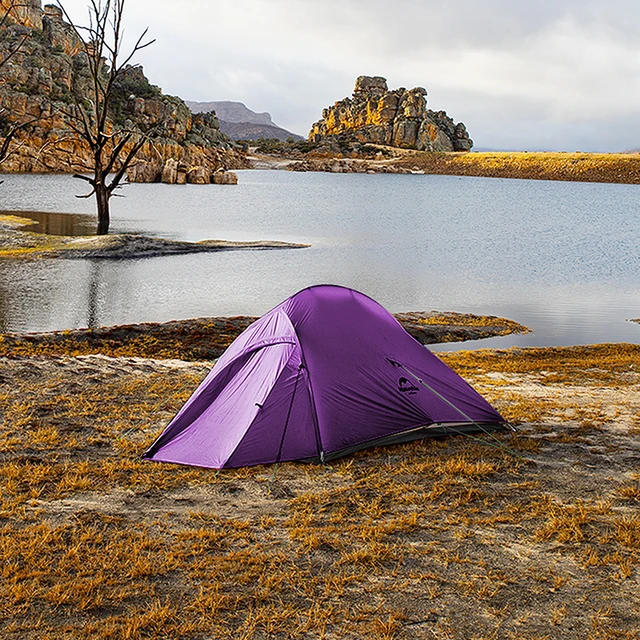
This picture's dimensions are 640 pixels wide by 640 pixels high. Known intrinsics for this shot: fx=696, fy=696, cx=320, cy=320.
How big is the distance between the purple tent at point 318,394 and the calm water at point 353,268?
361 inches

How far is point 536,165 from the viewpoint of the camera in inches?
6107

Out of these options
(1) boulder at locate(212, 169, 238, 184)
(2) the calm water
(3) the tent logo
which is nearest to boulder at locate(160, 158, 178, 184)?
(1) boulder at locate(212, 169, 238, 184)

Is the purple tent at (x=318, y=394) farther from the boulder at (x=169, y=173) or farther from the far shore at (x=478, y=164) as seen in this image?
the far shore at (x=478, y=164)

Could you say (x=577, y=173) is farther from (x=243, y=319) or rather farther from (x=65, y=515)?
(x=65, y=515)

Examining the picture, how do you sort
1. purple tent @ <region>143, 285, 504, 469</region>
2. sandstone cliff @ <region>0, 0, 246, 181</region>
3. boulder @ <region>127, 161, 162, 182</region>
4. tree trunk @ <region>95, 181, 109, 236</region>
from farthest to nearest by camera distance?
sandstone cliff @ <region>0, 0, 246, 181</region>, boulder @ <region>127, 161, 162, 182</region>, tree trunk @ <region>95, 181, 109, 236</region>, purple tent @ <region>143, 285, 504, 469</region>

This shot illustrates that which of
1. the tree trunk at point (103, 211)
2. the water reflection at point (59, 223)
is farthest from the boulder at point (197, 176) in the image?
the tree trunk at point (103, 211)

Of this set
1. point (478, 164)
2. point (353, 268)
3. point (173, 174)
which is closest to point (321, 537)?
point (353, 268)

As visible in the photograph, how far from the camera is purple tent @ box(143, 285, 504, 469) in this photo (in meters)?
7.70

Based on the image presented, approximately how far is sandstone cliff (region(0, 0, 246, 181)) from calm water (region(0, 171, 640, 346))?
27.2m

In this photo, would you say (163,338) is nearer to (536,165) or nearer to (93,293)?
(93,293)

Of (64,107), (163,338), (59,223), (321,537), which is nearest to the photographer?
(321,537)

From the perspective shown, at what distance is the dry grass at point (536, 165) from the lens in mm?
145750

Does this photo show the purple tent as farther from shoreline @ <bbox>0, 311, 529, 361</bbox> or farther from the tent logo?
shoreline @ <bbox>0, 311, 529, 361</bbox>

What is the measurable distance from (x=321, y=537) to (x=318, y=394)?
86.0 inches
